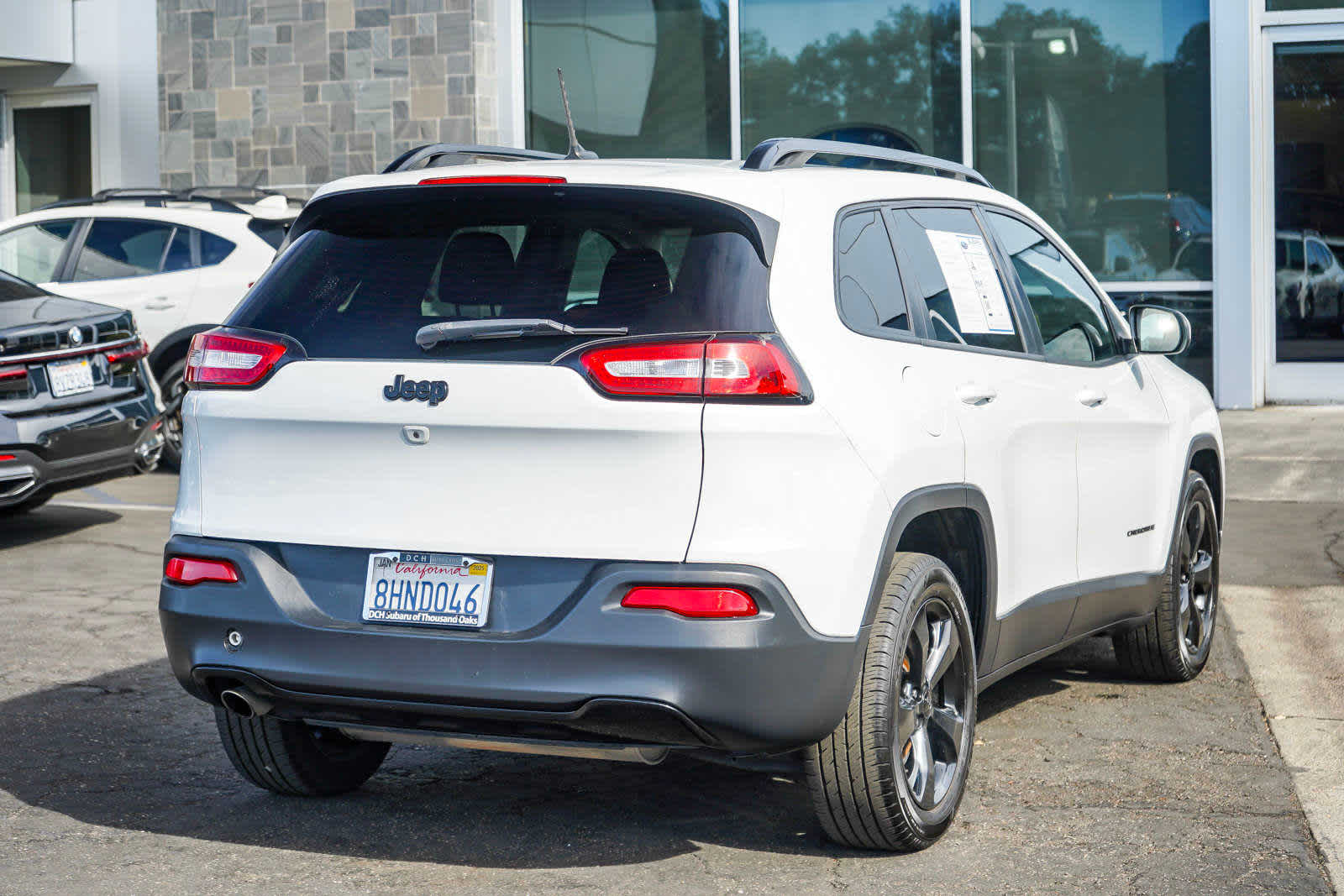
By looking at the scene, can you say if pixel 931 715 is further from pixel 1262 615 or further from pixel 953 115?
pixel 953 115

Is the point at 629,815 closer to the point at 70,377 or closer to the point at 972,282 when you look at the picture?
the point at 972,282

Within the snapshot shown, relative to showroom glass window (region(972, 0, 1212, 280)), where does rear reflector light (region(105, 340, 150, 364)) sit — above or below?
below

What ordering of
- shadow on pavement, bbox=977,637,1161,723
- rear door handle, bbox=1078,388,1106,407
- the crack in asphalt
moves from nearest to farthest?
Result: rear door handle, bbox=1078,388,1106,407, shadow on pavement, bbox=977,637,1161,723, the crack in asphalt

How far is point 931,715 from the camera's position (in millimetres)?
4566

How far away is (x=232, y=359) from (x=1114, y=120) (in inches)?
466

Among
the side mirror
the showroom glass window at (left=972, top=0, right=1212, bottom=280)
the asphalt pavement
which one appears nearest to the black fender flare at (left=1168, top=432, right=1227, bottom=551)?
the side mirror

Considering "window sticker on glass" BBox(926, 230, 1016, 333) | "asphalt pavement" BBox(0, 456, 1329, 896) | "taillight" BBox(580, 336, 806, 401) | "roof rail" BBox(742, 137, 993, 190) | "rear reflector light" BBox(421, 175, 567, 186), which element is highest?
"roof rail" BBox(742, 137, 993, 190)

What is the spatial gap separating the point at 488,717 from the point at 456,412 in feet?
2.27

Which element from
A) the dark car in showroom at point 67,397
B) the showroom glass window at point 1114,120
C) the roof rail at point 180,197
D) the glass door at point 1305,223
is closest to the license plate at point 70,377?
the dark car in showroom at point 67,397

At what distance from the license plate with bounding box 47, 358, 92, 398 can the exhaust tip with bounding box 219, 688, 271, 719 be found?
5.28m

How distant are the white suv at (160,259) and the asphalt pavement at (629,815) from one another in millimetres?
5944

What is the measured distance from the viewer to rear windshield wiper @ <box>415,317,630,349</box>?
13.1ft

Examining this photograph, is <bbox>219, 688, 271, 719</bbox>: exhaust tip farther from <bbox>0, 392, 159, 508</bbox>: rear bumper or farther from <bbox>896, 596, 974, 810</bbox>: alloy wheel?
<bbox>0, 392, 159, 508</bbox>: rear bumper

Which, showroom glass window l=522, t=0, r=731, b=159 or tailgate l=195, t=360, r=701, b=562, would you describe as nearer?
tailgate l=195, t=360, r=701, b=562
